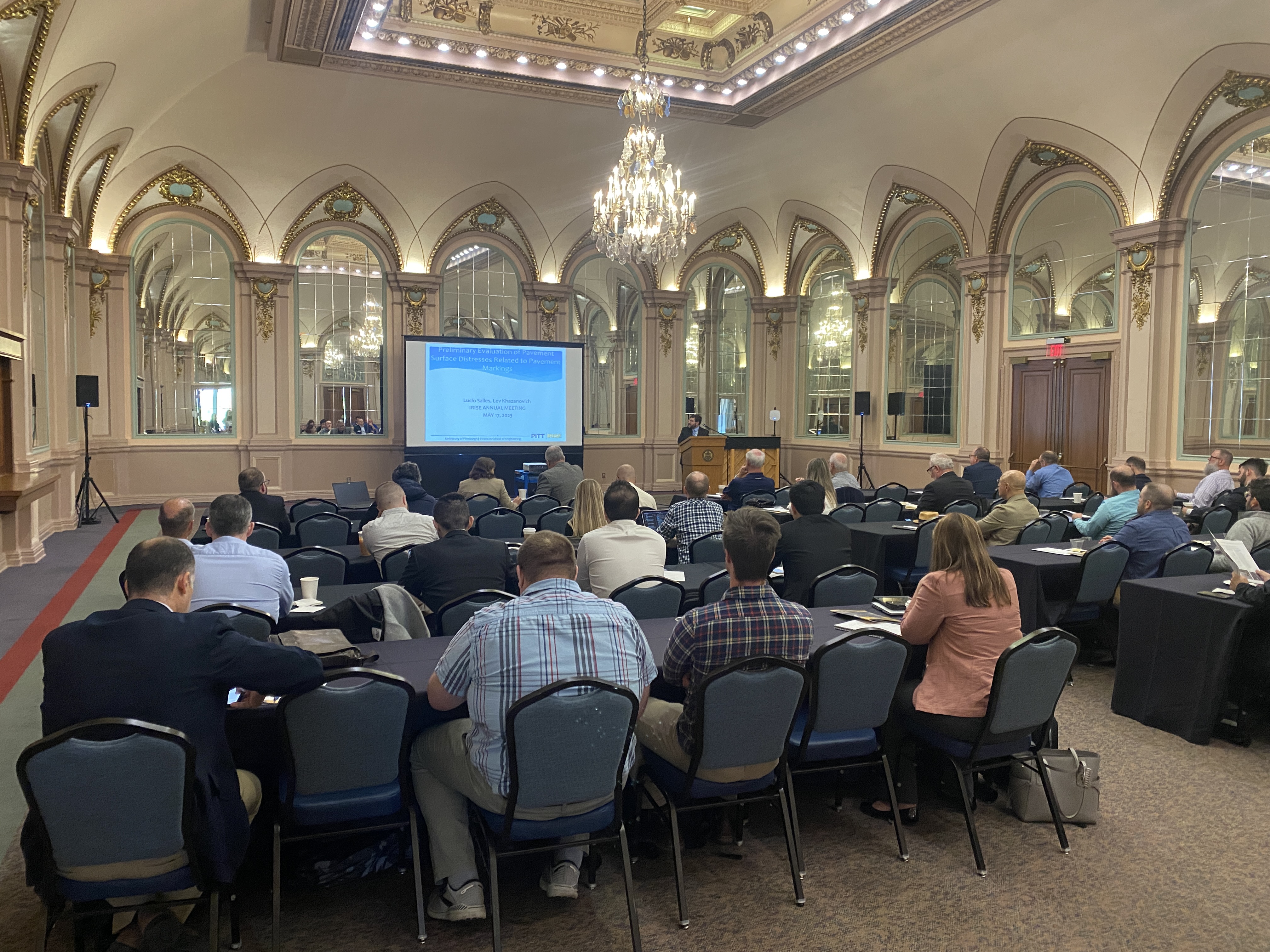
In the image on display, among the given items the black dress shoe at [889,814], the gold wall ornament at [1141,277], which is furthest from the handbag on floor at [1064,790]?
the gold wall ornament at [1141,277]

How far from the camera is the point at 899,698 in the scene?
3.67 meters

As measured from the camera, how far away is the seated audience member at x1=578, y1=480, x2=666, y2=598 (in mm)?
Answer: 4668

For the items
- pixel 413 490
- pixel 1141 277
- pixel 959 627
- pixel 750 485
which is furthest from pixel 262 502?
pixel 1141 277

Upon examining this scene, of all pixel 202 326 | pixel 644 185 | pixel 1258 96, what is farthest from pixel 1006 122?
pixel 202 326

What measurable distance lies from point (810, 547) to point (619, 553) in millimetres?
1252

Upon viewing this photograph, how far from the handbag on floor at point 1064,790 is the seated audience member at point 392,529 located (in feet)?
11.3

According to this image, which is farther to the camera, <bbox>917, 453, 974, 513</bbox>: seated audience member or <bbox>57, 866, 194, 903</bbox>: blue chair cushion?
<bbox>917, 453, 974, 513</bbox>: seated audience member

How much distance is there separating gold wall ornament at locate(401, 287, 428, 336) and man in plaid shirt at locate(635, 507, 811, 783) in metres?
12.8

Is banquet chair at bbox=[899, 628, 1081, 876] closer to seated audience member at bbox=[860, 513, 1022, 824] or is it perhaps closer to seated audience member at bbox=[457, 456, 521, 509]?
seated audience member at bbox=[860, 513, 1022, 824]

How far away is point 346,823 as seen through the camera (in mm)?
3006

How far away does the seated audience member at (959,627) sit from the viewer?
3.44 m

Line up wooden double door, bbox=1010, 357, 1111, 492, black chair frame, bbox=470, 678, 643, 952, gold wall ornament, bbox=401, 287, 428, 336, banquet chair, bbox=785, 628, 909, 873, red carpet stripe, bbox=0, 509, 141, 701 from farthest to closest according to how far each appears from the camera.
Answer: gold wall ornament, bbox=401, 287, 428, 336 < wooden double door, bbox=1010, 357, 1111, 492 < red carpet stripe, bbox=0, 509, 141, 701 < banquet chair, bbox=785, 628, 909, 873 < black chair frame, bbox=470, 678, 643, 952

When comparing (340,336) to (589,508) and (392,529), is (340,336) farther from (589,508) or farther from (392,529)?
(589,508)

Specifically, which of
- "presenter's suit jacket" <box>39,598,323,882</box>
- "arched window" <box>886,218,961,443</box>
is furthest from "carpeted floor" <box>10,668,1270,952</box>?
"arched window" <box>886,218,961,443</box>
